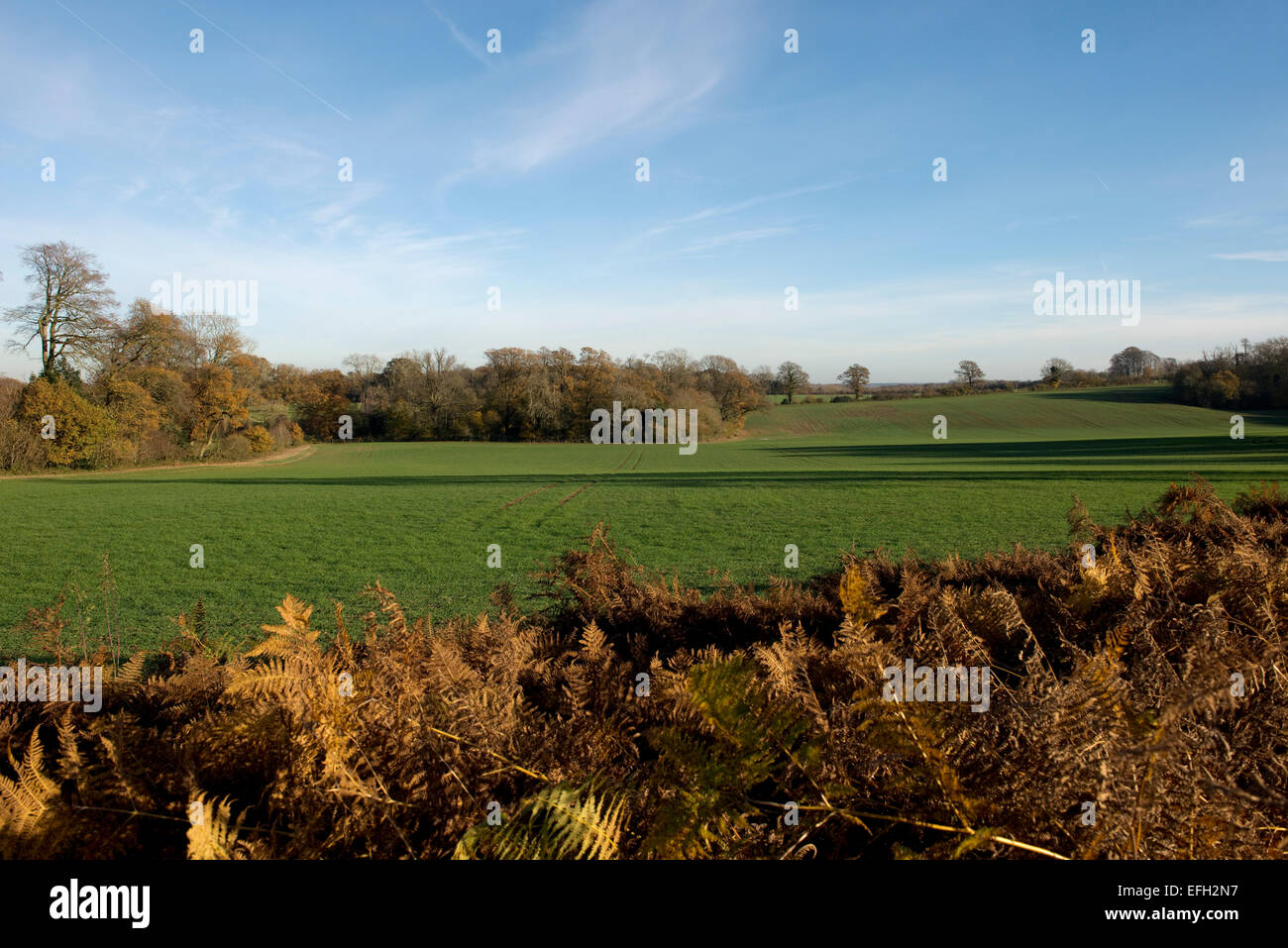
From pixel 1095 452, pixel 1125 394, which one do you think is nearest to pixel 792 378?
pixel 1125 394

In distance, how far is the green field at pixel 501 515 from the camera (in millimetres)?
15453

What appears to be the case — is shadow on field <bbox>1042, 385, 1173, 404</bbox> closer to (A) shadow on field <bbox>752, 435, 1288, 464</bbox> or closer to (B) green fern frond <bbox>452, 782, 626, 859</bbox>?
(A) shadow on field <bbox>752, 435, 1288, 464</bbox>

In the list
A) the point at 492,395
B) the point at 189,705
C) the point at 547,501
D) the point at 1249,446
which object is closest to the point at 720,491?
the point at 547,501

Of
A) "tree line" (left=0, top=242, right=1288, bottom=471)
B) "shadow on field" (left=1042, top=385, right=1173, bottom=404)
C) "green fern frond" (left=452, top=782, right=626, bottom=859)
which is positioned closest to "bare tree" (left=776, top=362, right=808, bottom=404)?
"tree line" (left=0, top=242, right=1288, bottom=471)

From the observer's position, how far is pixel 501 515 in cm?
2648

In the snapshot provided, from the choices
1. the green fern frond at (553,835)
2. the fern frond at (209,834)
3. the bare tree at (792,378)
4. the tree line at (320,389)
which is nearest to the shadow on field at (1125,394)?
the tree line at (320,389)

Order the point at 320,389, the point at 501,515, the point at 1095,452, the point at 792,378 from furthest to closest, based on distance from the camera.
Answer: the point at 792,378 < the point at 320,389 < the point at 1095,452 < the point at 501,515

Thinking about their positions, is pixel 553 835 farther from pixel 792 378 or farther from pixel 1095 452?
pixel 792 378

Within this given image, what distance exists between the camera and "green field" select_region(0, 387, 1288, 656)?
608 inches

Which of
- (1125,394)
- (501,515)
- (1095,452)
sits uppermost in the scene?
(1125,394)

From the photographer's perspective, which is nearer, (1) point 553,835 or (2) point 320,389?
(1) point 553,835
